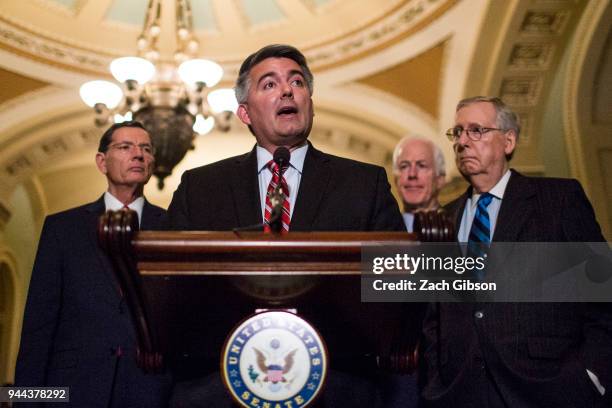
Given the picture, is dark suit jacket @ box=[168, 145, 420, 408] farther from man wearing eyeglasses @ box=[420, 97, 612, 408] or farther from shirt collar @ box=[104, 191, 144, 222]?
shirt collar @ box=[104, 191, 144, 222]

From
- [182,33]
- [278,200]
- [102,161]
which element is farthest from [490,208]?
[182,33]

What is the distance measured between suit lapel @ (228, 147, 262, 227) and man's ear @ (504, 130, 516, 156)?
36.3 inches

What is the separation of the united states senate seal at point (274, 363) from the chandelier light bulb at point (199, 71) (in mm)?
4986

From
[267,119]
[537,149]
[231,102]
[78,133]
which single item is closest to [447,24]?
[537,149]

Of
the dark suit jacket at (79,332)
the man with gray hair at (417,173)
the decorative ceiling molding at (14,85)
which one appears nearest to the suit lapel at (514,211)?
the man with gray hair at (417,173)

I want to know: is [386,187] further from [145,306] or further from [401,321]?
[145,306]

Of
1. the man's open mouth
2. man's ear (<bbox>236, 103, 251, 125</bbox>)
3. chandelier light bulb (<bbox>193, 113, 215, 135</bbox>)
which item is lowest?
the man's open mouth

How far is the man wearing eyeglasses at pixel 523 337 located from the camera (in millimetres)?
1701

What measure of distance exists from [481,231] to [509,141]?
38 centimetres

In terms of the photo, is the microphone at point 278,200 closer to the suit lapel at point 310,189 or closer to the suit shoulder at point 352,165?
the suit lapel at point 310,189

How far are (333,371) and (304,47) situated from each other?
6.98 meters

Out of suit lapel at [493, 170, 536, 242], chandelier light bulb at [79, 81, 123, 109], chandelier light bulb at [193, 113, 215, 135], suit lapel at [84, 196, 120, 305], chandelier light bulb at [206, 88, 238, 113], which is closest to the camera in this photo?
suit lapel at [493, 170, 536, 242]

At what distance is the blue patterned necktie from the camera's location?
192 cm

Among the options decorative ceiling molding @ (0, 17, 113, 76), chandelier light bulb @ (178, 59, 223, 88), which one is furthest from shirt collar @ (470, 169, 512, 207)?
decorative ceiling molding @ (0, 17, 113, 76)
